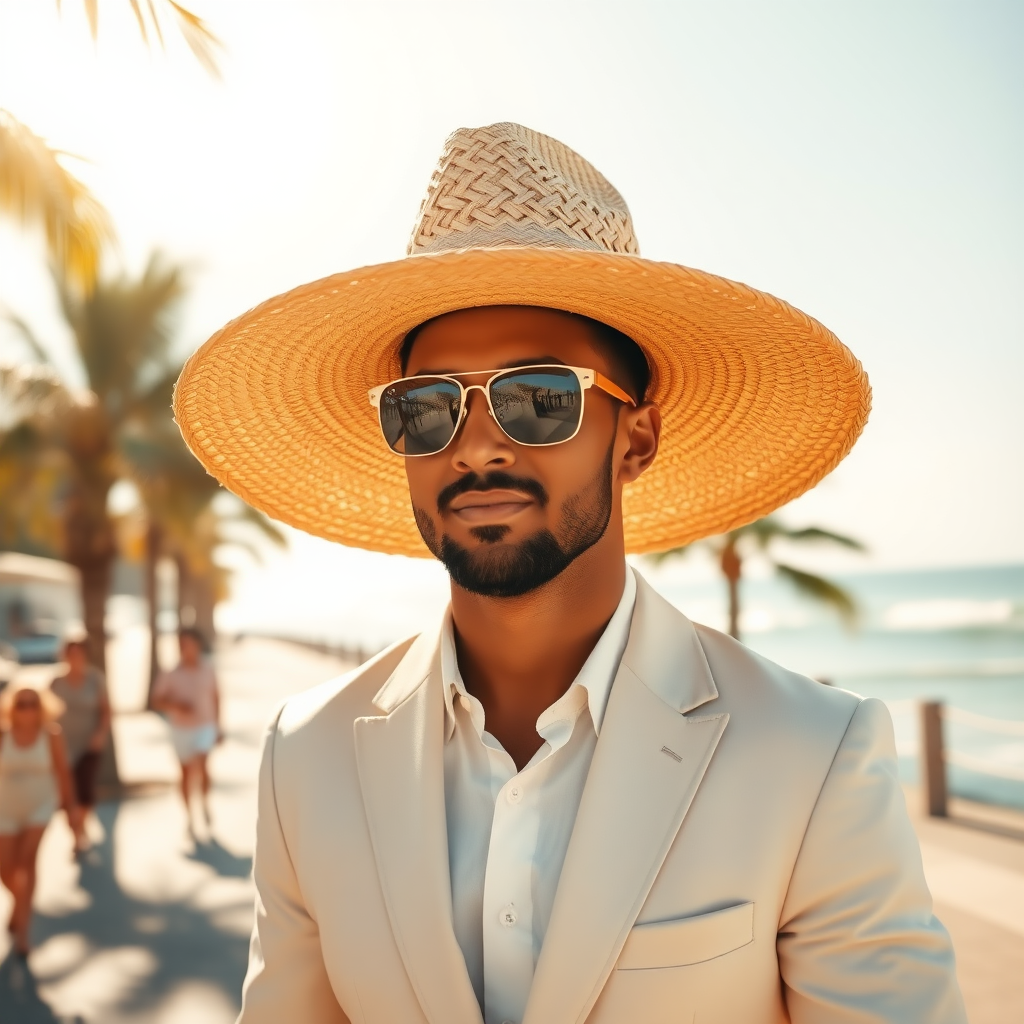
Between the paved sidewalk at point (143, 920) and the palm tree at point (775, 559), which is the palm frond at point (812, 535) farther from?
the paved sidewalk at point (143, 920)

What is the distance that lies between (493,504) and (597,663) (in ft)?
1.39

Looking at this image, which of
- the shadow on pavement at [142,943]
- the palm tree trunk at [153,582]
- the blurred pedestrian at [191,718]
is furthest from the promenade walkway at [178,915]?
the palm tree trunk at [153,582]

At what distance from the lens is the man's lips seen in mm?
2131

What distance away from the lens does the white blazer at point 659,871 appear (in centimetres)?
178

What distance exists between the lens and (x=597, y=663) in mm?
2191

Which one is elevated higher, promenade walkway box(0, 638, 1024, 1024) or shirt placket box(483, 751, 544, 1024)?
shirt placket box(483, 751, 544, 1024)

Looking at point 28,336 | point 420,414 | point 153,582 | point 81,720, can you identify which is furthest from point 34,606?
point 420,414

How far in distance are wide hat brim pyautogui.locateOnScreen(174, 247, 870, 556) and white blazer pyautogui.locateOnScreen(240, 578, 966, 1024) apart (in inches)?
28.9

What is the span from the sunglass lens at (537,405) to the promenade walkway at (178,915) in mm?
4921

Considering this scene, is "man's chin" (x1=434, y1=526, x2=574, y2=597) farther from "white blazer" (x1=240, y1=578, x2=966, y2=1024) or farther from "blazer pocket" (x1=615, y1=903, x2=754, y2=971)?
"blazer pocket" (x1=615, y1=903, x2=754, y2=971)

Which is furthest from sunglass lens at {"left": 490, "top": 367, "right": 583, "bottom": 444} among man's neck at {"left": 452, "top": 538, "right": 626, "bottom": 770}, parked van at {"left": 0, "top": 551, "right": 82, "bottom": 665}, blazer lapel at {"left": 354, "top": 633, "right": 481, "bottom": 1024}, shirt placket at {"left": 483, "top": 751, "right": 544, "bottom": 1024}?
parked van at {"left": 0, "top": 551, "right": 82, "bottom": 665}

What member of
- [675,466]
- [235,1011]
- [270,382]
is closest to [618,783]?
[675,466]

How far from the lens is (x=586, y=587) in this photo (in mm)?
2309

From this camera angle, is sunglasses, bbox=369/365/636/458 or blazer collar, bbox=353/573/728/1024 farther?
sunglasses, bbox=369/365/636/458
